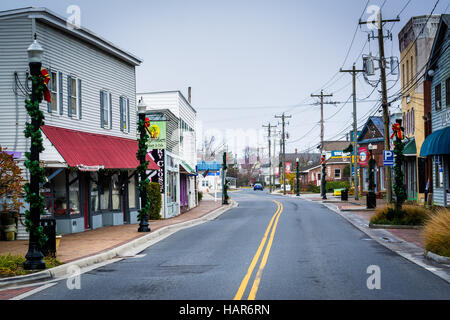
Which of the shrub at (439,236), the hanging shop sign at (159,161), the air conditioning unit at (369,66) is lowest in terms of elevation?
the shrub at (439,236)

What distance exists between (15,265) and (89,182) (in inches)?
406

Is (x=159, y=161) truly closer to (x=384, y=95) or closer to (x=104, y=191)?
(x=104, y=191)

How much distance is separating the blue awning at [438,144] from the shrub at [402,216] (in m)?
2.90

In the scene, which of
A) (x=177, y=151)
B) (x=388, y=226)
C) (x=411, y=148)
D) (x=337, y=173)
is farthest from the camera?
(x=337, y=173)

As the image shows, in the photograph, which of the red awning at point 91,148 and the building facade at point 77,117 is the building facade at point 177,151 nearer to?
the building facade at point 77,117

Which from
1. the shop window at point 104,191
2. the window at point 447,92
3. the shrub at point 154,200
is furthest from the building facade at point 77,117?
the window at point 447,92

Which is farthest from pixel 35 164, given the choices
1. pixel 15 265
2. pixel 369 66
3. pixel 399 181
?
pixel 369 66

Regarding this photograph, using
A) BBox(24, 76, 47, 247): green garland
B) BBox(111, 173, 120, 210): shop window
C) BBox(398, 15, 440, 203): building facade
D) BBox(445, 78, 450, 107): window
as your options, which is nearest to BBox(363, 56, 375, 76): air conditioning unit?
BBox(398, 15, 440, 203): building facade

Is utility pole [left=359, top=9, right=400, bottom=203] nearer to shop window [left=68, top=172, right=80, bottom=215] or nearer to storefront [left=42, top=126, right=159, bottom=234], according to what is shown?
storefront [left=42, top=126, right=159, bottom=234]

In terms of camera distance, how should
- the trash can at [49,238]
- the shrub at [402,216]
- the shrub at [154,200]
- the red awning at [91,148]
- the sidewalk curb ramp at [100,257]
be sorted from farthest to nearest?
the shrub at [154,200] < the shrub at [402,216] < the red awning at [91,148] < the trash can at [49,238] < the sidewalk curb ramp at [100,257]

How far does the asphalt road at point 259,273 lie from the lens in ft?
28.2

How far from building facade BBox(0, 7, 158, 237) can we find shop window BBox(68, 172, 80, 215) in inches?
1.5

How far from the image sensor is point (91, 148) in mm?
19953
